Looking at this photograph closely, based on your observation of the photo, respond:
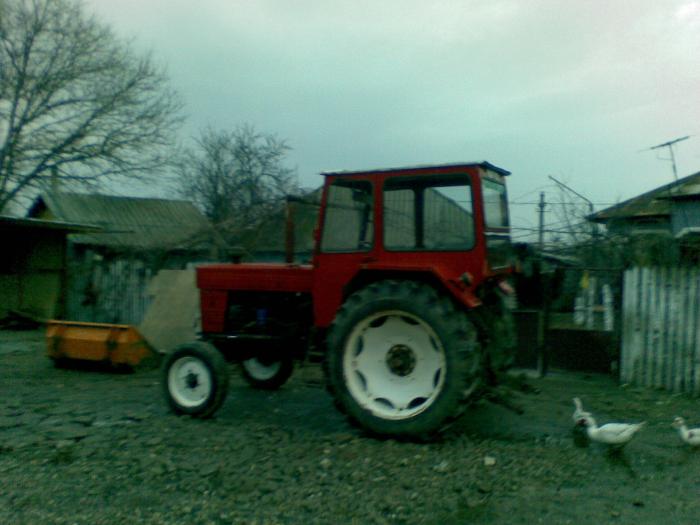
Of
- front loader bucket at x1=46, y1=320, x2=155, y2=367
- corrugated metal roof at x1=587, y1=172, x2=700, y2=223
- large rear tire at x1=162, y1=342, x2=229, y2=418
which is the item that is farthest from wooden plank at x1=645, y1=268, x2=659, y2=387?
corrugated metal roof at x1=587, y1=172, x2=700, y2=223

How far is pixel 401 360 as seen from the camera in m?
5.76

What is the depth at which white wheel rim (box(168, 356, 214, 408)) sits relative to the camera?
6570mm

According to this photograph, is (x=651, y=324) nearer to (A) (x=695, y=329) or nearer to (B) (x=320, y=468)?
(A) (x=695, y=329)

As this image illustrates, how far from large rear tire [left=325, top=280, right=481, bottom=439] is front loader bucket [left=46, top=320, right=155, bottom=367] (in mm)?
4303

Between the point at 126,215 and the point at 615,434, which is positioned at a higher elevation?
the point at 126,215

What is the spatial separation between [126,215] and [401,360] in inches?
889

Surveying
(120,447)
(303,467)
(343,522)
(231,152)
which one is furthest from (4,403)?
(231,152)

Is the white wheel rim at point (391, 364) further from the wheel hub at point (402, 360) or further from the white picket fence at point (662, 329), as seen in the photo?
the white picket fence at point (662, 329)

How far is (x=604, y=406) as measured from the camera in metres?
7.08

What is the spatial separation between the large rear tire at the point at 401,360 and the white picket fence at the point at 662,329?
3.23 metres

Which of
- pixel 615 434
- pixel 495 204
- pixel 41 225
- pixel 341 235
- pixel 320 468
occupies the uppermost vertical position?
pixel 41 225

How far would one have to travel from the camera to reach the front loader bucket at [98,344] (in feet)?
30.4

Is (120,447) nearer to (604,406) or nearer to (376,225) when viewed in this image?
(376,225)

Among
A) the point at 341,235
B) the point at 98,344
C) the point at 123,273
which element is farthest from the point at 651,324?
the point at 123,273
